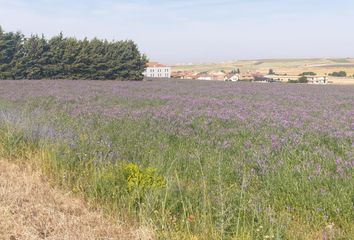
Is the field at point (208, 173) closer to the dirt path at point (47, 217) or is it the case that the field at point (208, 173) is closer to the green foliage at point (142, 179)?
the green foliage at point (142, 179)

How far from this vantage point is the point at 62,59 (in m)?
40.8

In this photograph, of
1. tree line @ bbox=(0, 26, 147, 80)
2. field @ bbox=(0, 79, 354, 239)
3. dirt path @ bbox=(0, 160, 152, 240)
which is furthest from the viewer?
tree line @ bbox=(0, 26, 147, 80)

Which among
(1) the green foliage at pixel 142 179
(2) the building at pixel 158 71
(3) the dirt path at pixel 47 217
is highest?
(2) the building at pixel 158 71

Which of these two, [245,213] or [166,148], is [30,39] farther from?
[245,213]

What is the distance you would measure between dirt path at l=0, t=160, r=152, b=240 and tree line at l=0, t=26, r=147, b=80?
124ft

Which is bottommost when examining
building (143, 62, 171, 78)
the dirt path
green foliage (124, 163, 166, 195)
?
the dirt path

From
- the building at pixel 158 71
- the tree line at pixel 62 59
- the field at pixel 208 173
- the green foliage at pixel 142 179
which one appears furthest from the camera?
the building at pixel 158 71

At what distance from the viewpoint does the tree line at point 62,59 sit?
3944cm

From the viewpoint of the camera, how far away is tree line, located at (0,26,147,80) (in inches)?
1553

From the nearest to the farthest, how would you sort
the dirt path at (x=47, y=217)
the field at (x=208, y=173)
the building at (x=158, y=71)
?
the dirt path at (x=47, y=217) → the field at (x=208, y=173) → the building at (x=158, y=71)

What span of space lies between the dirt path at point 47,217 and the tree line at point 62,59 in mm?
37677

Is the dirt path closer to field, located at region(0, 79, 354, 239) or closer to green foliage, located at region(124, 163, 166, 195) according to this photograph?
field, located at region(0, 79, 354, 239)

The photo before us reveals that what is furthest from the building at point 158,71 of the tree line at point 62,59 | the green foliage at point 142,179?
the green foliage at point 142,179

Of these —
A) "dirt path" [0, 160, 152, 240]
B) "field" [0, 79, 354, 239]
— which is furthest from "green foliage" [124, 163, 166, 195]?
"dirt path" [0, 160, 152, 240]
